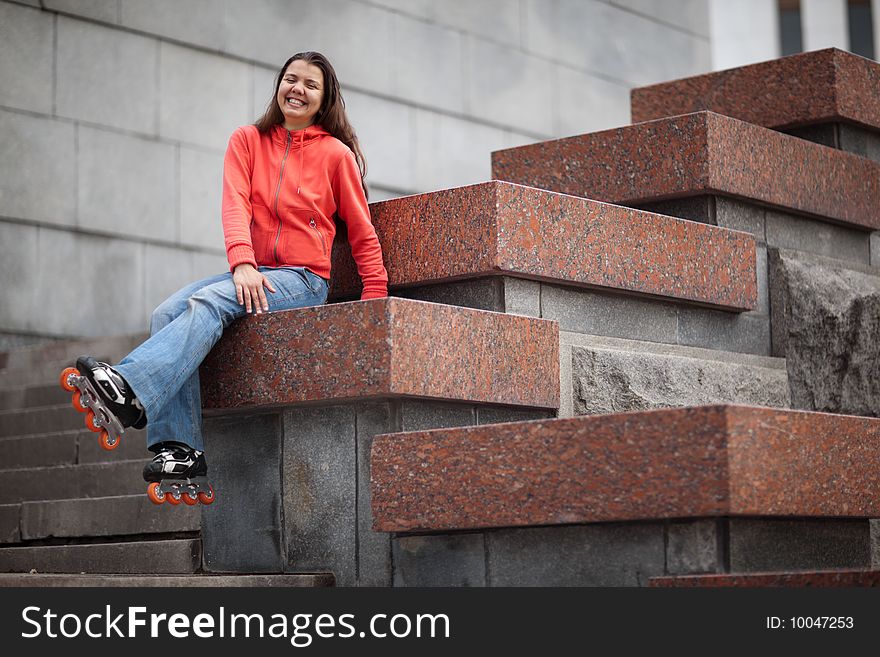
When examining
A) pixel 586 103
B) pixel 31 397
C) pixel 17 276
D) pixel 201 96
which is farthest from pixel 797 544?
pixel 586 103

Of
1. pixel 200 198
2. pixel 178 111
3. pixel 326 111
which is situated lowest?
pixel 326 111

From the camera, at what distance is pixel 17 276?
1046 cm

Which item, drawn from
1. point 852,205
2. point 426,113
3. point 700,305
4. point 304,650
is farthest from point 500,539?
point 426,113

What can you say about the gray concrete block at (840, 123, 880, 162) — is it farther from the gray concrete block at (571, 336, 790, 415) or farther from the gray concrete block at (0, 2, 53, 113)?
the gray concrete block at (0, 2, 53, 113)

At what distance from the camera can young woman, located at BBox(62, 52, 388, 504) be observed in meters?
5.16

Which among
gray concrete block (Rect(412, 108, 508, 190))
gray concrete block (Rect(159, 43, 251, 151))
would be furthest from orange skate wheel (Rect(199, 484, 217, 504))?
gray concrete block (Rect(412, 108, 508, 190))

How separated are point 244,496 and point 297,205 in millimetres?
1260

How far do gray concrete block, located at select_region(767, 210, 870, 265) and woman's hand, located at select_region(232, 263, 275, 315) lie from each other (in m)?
2.81

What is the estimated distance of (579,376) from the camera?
226 inches

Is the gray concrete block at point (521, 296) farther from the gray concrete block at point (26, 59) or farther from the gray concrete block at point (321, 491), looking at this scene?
the gray concrete block at point (26, 59)

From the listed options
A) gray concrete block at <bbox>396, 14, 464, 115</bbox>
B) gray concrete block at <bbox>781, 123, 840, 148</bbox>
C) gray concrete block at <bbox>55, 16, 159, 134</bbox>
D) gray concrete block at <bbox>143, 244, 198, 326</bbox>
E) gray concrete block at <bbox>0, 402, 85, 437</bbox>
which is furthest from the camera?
gray concrete block at <bbox>396, 14, 464, 115</bbox>

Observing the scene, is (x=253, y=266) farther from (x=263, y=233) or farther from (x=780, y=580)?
(x=780, y=580)

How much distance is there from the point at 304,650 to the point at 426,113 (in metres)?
9.69

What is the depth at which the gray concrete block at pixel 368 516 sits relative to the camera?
516 cm
